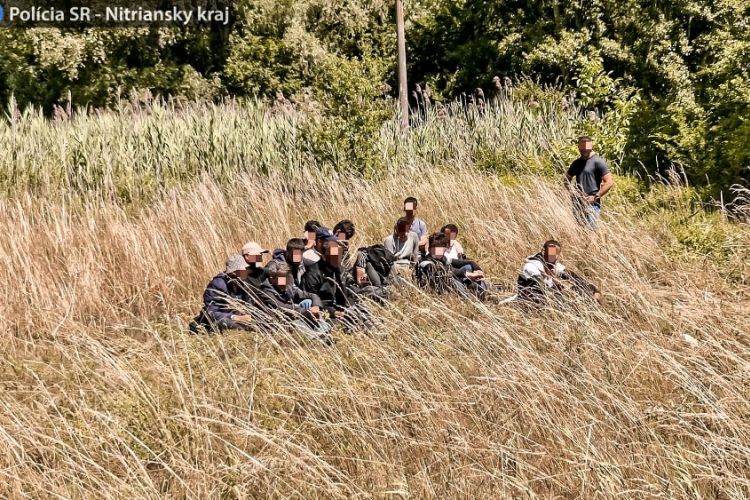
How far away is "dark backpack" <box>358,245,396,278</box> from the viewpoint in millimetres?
7852

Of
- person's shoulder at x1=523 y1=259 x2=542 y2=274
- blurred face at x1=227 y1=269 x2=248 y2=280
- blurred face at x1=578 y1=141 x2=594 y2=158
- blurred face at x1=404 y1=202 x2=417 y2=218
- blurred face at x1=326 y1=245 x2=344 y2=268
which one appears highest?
blurred face at x1=578 y1=141 x2=594 y2=158

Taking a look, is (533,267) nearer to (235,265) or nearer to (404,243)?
(404,243)

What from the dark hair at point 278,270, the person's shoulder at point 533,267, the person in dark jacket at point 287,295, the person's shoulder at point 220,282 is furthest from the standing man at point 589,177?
the person's shoulder at point 220,282

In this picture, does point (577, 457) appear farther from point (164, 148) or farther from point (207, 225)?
point (164, 148)

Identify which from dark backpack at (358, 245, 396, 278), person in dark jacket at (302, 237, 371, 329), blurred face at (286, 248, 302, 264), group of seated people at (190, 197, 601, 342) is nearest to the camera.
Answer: group of seated people at (190, 197, 601, 342)

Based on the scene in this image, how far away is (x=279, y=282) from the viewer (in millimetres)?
Result: 6566

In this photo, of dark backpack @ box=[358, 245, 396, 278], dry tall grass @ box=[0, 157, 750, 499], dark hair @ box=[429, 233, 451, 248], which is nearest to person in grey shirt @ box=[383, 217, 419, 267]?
dark backpack @ box=[358, 245, 396, 278]

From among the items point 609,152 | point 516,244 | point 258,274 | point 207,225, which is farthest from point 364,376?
point 609,152

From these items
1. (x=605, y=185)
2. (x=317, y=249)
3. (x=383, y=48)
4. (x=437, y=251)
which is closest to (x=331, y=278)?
(x=437, y=251)

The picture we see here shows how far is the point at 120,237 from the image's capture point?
820cm

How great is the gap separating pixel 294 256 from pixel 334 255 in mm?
398

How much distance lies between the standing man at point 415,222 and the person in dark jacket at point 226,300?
8.37 ft

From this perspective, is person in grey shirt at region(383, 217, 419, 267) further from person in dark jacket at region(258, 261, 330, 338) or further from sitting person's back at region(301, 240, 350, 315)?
person in dark jacket at region(258, 261, 330, 338)

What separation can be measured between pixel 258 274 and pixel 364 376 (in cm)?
246
